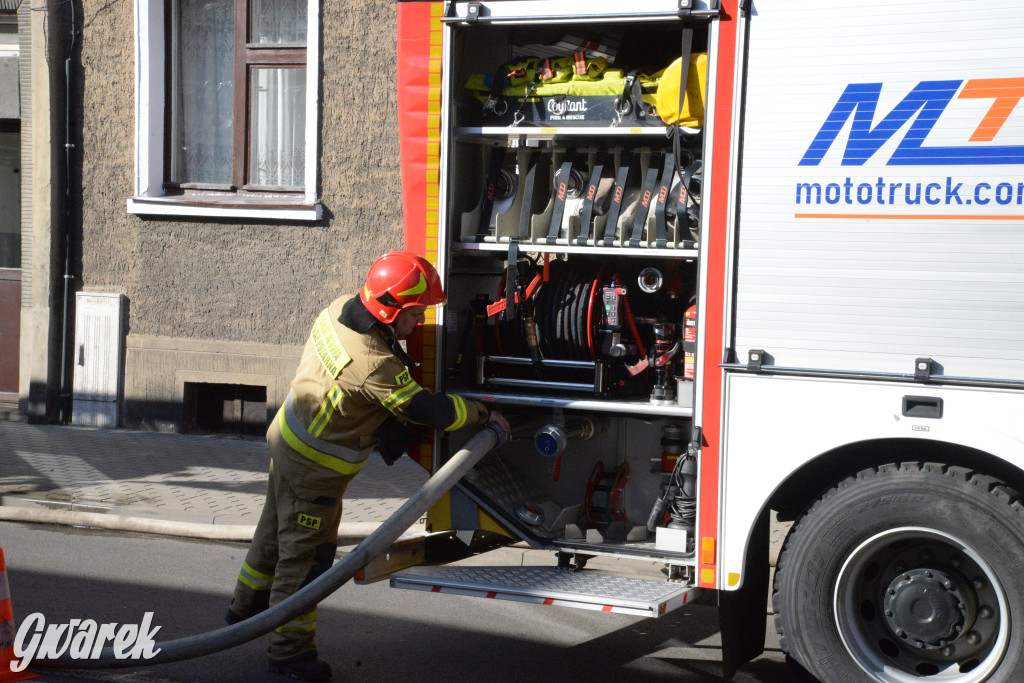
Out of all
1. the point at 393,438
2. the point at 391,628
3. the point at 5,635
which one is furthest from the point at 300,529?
the point at 5,635

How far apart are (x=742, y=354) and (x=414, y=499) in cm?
149

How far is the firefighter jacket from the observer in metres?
4.54

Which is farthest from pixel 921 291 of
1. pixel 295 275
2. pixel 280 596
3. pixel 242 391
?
pixel 242 391

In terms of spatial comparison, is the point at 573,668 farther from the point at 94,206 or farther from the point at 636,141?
the point at 94,206

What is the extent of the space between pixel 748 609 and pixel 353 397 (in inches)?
75.2

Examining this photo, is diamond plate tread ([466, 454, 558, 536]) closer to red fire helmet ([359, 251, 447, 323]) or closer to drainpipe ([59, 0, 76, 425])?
red fire helmet ([359, 251, 447, 323])

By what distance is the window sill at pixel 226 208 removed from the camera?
958 centimetres

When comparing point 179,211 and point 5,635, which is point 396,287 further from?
point 179,211

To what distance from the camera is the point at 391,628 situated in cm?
538

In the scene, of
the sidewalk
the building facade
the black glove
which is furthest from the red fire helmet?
the building facade

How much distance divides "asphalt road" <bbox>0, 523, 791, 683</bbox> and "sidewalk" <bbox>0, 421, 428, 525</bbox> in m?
0.87

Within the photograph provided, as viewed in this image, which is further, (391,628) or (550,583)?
(391,628)

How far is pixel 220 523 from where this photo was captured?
7.16 meters

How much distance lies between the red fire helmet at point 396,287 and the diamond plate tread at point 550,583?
1.13m
